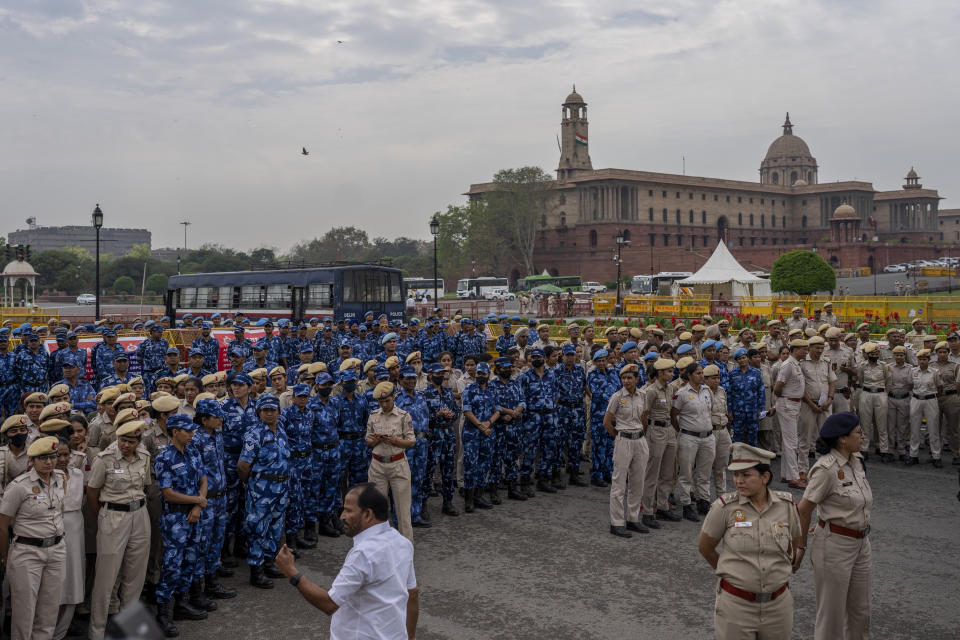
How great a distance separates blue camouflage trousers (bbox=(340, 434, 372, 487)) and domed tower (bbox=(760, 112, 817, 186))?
13775 cm

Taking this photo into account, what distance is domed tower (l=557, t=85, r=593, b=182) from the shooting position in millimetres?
99812

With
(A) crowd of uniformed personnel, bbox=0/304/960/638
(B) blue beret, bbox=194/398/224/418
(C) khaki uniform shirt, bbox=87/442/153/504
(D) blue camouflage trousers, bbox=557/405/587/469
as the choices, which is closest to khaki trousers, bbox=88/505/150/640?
(A) crowd of uniformed personnel, bbox=0/304/960/638

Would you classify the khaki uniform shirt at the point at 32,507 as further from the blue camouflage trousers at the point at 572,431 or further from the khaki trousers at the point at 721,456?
the khaki trousers at the point at 721,456

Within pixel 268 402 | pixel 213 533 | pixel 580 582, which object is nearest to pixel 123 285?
pixel 268 402

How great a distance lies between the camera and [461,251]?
8069 cm

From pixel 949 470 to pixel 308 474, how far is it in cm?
917

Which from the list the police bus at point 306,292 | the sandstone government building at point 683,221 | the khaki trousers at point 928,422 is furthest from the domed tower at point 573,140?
the khaki trousers at point 928,422

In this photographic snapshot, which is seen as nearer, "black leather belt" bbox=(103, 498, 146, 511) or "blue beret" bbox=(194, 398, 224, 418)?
"black leather belt" bbox=(103, 498, 146, 511)

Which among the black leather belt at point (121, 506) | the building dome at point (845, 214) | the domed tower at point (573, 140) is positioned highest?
the domed tower at point (573, 140)

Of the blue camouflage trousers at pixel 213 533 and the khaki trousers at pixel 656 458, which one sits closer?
the blue camouflage trousers at pixel 213 533

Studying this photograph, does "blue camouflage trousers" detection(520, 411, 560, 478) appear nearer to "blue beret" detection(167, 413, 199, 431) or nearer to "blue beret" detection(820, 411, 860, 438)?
"blue beret" detection(167, 413, 199, 431)

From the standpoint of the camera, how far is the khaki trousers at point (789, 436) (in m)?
10.4

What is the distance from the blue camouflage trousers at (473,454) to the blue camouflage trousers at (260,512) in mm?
2851

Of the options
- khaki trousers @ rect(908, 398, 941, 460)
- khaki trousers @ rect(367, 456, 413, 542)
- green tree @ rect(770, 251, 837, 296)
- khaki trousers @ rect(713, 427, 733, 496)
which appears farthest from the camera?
green tree @ rect(770, 251, 837, 296)
